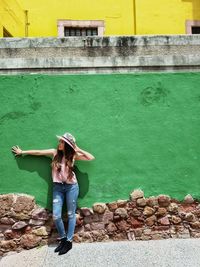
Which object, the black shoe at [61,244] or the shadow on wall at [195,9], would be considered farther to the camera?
the shadow on wall at [195,9]

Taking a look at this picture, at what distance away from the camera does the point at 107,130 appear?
5.46m

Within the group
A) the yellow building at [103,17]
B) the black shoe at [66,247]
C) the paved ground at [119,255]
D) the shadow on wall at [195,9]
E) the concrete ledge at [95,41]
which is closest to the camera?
the paved ground at [119,255]

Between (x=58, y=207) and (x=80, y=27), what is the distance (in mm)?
6744

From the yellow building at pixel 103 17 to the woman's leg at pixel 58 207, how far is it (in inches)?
247

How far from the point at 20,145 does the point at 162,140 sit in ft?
6.80

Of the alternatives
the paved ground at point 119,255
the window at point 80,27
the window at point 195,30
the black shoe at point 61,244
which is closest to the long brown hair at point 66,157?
the black shoe at point 61,244

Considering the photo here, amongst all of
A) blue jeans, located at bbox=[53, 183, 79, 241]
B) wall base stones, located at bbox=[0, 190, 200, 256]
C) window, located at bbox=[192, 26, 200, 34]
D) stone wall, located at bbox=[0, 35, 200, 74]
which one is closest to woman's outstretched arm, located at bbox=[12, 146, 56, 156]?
blue jeans, located at bbox=[53, 183, 79, 241]

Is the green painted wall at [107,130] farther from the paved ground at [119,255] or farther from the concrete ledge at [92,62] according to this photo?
the paved ground at [119,255]

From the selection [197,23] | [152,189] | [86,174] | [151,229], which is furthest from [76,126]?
[197,23]

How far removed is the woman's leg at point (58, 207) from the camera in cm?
505

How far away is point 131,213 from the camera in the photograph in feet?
17.7

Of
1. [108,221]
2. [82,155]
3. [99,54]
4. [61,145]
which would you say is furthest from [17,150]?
[99,54]

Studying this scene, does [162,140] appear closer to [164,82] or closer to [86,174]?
[164,82]

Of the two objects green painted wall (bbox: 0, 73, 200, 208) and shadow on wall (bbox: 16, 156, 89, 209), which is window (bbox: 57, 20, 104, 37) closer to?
green painted wall (bbox: 0, 73, 200, 208)
